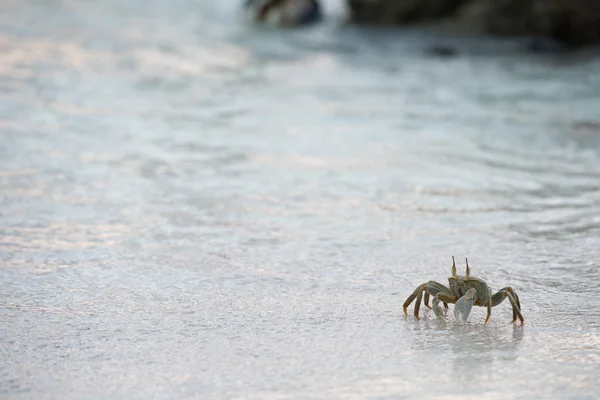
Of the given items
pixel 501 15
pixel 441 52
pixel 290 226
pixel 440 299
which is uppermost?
pixel 501 15

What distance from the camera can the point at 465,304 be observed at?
416cm

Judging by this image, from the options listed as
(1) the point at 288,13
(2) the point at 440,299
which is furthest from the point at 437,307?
(1) the point at 288,13

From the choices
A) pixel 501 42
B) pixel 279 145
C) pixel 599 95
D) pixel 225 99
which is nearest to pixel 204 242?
pixel 279 145

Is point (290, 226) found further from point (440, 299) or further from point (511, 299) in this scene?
point (511, 299)

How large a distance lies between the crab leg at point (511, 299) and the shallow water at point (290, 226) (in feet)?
0.27

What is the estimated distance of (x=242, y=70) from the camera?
41.2 ft

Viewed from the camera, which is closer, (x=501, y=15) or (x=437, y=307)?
(x=437, y=307)

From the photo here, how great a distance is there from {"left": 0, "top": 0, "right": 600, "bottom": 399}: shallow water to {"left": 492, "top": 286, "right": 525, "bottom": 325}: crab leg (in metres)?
0.08

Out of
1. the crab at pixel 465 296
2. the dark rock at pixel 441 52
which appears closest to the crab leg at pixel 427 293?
the crab at pixel 465 296

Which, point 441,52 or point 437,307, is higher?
point 441,52

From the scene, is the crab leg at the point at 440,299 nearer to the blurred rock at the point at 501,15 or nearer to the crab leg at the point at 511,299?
the crab leg at the point at 511,299

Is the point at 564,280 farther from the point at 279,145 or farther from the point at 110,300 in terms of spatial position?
the point at 279,145

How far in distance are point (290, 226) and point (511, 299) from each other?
209 centimetres

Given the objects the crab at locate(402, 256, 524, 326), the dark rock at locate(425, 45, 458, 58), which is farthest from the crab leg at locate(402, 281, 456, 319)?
the dark rock at locate(425, 45, 458, 58)
